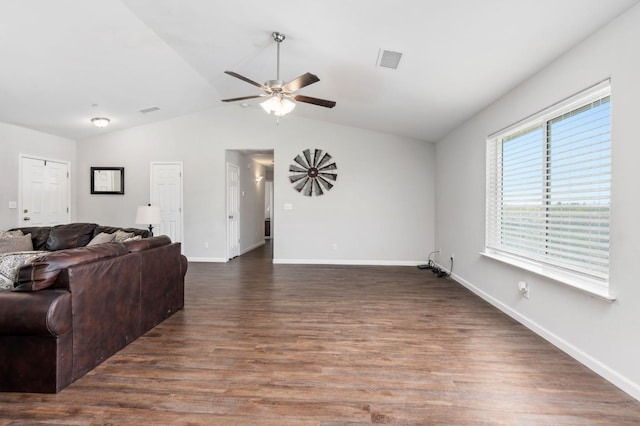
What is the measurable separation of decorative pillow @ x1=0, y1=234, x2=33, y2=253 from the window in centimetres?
556

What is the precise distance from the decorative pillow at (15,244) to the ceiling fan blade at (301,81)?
357 centimetres

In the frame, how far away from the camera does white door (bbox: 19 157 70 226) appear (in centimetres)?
556

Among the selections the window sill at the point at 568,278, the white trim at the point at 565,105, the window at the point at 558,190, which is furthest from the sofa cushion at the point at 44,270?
the white trim at the point at 565,105

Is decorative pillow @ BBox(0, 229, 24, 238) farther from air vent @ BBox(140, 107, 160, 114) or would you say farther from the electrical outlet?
the electrical outlet

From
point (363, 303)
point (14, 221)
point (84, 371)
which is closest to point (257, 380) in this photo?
point (84, 371)

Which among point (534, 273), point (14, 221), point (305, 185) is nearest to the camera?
point (534, 273)

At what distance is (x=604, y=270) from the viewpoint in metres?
2.27

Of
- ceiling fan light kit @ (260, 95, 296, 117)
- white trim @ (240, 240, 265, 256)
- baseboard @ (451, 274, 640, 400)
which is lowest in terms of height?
baseboard @ (451, 274, 640, 400)

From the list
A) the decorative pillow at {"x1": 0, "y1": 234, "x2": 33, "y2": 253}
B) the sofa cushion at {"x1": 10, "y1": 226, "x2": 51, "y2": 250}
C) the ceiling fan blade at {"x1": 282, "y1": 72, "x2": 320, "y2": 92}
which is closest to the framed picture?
the sofa cushion at {"x1": 10, "y1": 226, "x2": 51, "y2": 250}

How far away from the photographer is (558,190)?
2779mm

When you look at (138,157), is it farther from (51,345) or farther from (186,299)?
(51,345)

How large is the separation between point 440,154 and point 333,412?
16.9ft

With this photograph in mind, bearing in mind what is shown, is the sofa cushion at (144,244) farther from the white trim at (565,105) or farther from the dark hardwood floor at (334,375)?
the white trim at (565,105)

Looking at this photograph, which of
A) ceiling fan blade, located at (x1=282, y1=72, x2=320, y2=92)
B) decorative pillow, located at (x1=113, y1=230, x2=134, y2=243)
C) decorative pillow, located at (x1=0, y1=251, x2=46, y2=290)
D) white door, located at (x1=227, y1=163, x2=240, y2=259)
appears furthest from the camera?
white door, located at (x1=227, y1=163, x2=240, y2=259)
